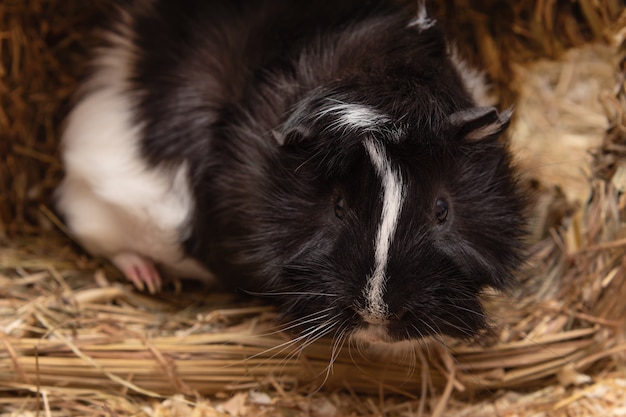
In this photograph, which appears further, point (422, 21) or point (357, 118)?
point (422, 21)

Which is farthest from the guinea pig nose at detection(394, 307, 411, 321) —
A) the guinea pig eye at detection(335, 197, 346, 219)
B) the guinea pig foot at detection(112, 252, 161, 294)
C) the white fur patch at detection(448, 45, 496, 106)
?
the guinea pig foot at detection(112, 252, 161, 294)

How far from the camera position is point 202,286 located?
2.25m

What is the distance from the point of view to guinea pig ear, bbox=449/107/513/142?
142 cm

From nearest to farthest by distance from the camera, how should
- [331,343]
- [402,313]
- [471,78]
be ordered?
[402,313], [331,343], [471,78]

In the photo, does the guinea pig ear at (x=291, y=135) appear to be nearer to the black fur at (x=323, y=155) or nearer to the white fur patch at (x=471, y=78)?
the black fur at (x=323, y=155)

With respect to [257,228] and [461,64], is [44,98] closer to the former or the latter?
[257,228]

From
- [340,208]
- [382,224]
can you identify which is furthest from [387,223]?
[340,208]

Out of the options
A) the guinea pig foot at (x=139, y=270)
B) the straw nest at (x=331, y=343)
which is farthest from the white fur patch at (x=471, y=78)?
the guinea pig foot at (x=139, y=270)

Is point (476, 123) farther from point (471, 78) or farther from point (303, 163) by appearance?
point (471, 78)

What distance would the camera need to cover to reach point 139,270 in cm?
215

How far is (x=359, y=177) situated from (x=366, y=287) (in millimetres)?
233

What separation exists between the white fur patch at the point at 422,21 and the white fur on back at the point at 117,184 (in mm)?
718

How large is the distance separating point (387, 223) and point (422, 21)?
0.64 meters

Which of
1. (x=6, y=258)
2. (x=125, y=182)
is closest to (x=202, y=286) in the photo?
(x=125, y=182)
